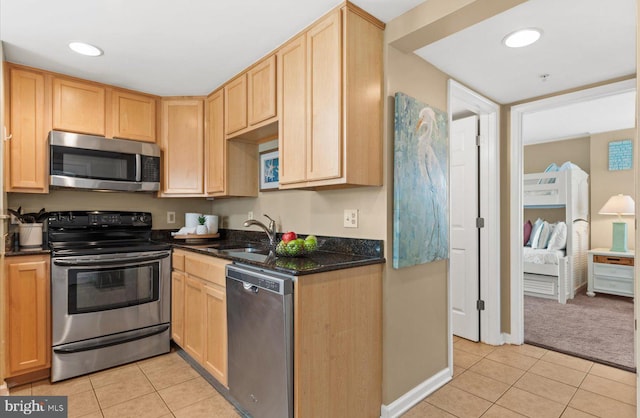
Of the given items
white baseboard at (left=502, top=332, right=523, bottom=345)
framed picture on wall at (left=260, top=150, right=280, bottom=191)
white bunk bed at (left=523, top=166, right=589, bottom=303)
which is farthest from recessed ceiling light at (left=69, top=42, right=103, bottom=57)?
white bunk bed at (left=523, top=166, right=589, bottom=303)

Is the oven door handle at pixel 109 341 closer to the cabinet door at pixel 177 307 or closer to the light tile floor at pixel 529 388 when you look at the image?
the cabinet door at pixel 177 307

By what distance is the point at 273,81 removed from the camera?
2.32 m

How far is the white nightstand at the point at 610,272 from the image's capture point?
462cm

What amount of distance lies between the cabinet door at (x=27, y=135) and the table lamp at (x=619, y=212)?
6639mm

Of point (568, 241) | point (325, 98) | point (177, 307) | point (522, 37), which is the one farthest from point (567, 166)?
point (177, 307)

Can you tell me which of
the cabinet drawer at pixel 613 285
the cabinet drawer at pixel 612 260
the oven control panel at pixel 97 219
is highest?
the oven control panel at pixel 97 219

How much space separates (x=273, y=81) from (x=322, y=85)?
551 mm

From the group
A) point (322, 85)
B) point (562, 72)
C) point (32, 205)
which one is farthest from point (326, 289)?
point (32, 205)

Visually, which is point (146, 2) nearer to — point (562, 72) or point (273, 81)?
point (273, 81)

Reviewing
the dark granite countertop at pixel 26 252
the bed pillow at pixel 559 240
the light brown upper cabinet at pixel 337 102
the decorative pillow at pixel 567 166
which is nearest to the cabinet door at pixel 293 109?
the light brown upper cabinet at pixel 337 102

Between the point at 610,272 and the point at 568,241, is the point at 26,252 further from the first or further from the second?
the point at 610,272

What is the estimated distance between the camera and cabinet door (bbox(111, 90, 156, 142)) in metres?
2.97

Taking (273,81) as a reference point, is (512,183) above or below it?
below

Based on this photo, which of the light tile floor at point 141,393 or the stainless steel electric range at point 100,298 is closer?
the light tile floor at point 141,393
